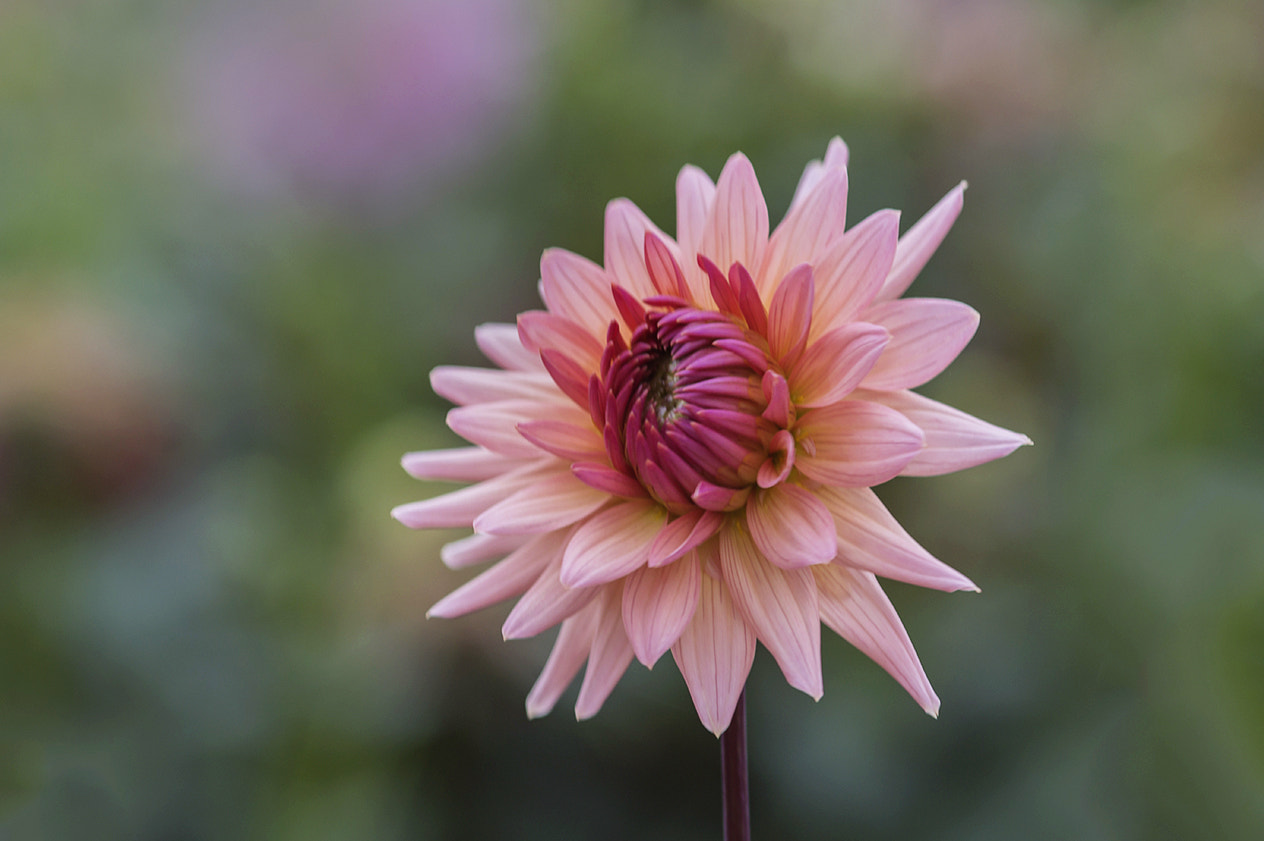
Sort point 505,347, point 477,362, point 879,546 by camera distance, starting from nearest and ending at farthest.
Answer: point 879,546
point 505,347
point 477,362

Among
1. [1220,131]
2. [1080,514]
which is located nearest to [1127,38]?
[1220,131]

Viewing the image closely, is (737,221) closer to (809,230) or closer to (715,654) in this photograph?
(809,230)

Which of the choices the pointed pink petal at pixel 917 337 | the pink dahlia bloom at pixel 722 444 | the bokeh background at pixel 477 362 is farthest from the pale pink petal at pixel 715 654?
the bokeh background at pixel 477 362

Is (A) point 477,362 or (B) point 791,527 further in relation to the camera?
(A) point 477,362

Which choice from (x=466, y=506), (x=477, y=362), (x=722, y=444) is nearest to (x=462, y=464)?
(x=466, y=506)

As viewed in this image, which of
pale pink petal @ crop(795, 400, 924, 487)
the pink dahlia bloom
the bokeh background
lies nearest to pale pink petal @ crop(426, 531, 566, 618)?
the pink dahlia bloom

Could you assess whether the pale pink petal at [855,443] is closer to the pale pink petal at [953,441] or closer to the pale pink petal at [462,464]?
the pale pink petal at [953,441]

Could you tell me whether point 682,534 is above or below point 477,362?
below
